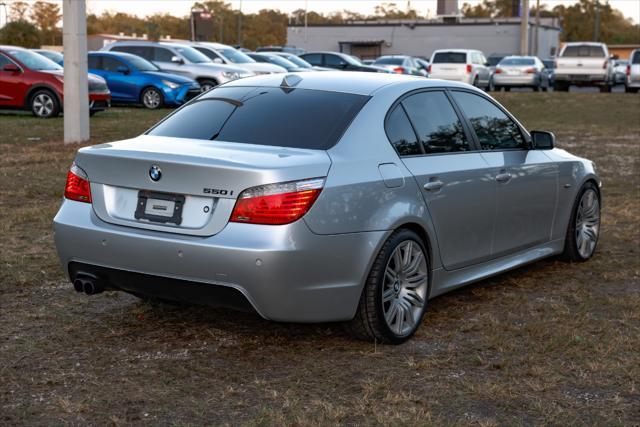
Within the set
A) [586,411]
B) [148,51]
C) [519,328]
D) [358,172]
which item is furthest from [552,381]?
[148,51]

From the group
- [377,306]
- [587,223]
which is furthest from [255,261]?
[587,223]

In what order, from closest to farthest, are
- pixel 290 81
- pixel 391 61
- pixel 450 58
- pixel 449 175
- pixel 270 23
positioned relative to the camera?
1. pixel 449 175
2. pixel 290 81
3. pixel 450 58
4. pixel 391 61
5. pixel 270 23

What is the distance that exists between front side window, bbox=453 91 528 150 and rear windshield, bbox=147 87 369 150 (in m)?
1.09

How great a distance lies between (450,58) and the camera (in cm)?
3956

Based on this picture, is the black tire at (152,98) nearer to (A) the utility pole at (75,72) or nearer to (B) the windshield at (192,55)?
(B) the windshield at (192,55)

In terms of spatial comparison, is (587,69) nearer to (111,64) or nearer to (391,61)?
(391,61)

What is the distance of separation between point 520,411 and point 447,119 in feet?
7.67

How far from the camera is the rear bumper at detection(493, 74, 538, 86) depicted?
4006 cm

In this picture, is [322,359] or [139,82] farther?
[139,82]

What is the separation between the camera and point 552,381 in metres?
4.95

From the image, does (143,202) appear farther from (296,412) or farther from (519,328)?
(519,328)

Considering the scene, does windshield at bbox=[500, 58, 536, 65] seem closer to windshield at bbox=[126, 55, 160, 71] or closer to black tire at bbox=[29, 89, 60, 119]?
windshield at bbox=[126, 55, 160, 71]

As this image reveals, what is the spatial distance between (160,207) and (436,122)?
196 centimetres

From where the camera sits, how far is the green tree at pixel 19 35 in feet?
235
